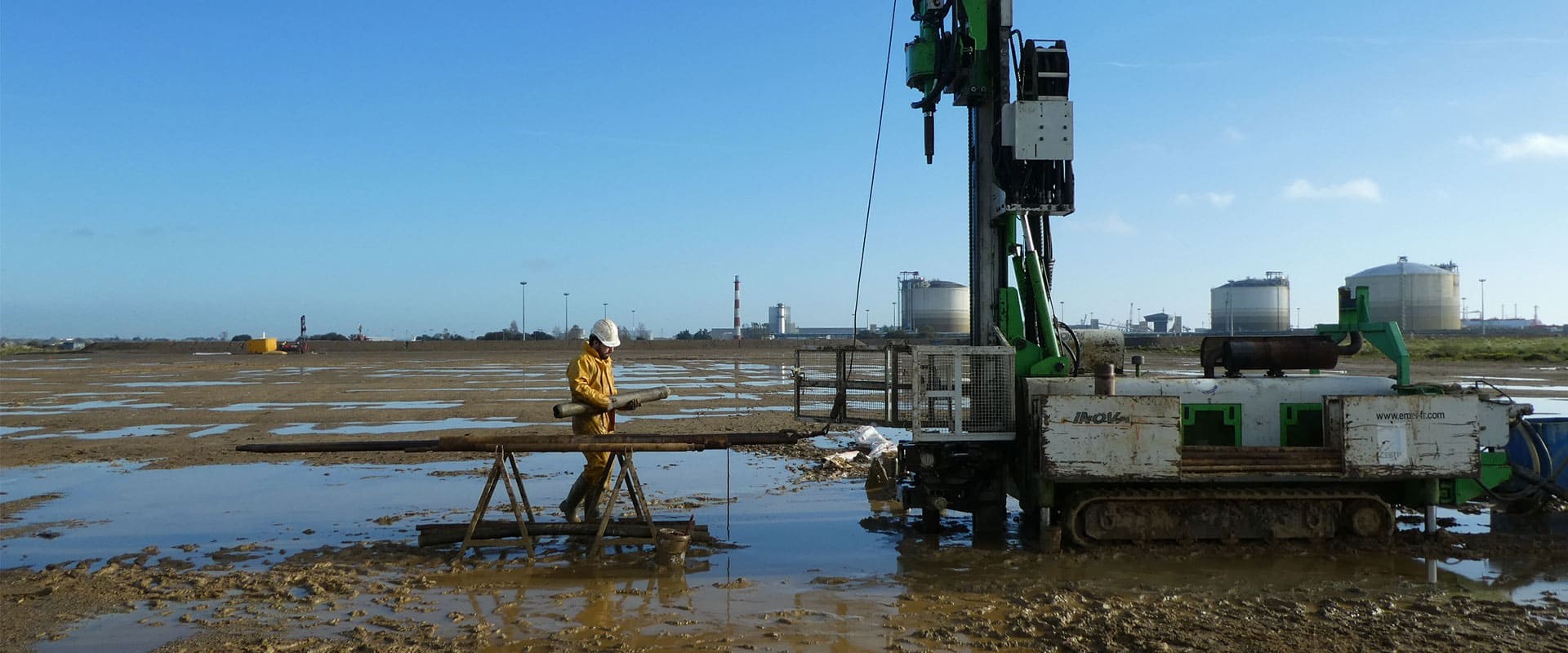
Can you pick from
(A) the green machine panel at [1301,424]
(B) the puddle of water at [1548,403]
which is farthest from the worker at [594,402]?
(B) the puddle of water at [1548,403]

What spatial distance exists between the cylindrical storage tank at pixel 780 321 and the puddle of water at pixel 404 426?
10556 centimetres

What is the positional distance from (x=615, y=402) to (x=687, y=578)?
1754mm

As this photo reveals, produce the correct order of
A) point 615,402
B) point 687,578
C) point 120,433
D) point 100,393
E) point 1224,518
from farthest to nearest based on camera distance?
point 100,393 < point 120,433 < point 615,402 < point 1224,518 < point 687,578

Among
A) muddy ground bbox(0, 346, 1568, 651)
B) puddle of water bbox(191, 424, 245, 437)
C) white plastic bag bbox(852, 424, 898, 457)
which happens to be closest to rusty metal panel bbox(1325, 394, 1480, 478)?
muddy ground bbox(0, 346, 1568, 651)

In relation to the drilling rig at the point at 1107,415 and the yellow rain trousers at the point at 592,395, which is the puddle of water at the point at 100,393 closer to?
the yellow rain trousers at the point at 592,395

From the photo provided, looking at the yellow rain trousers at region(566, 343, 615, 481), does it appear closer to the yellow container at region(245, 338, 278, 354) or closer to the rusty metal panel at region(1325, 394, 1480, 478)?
the rusty metal panel at region(1325, 394, 1480, 478)

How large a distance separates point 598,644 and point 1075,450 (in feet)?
12.8

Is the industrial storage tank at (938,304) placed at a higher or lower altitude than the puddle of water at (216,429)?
higher

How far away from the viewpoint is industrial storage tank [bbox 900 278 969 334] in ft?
269

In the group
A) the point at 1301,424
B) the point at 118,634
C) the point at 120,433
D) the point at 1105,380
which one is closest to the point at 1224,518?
the point at 1301,424

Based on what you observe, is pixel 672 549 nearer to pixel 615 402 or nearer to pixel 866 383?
pixel 615 402

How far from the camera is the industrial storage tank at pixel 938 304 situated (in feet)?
269

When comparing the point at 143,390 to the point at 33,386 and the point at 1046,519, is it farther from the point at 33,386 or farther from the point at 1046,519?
the point at 1046,519

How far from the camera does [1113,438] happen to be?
7.59m
